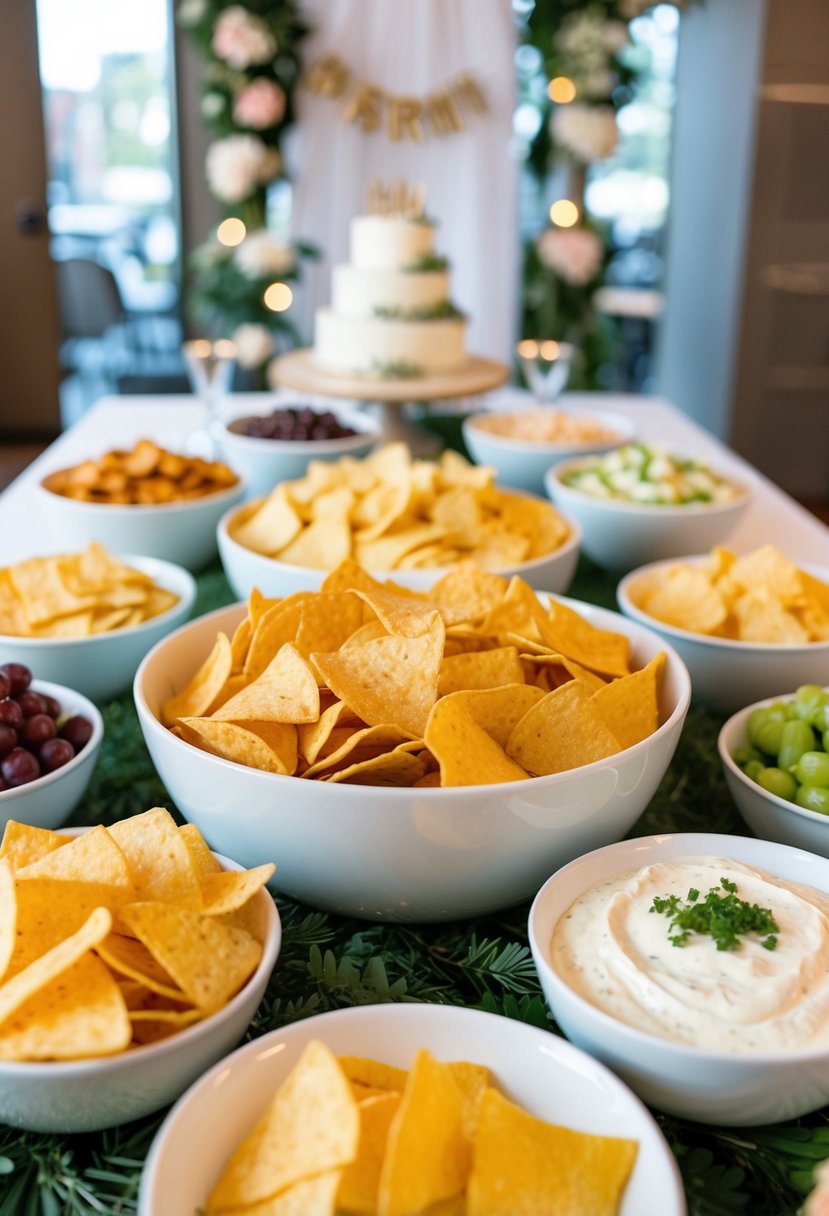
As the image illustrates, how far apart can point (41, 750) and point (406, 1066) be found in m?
0.49

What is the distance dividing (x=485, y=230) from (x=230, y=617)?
3.98 m

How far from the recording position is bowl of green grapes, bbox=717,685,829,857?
3.26 feet

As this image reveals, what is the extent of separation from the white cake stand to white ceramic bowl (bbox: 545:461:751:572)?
2.33 ft

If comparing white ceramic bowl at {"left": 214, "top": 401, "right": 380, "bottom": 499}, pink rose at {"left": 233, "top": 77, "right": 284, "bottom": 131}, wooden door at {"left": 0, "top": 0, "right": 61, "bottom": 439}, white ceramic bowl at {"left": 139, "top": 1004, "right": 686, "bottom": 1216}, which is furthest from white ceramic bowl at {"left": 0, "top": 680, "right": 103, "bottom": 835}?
wooden door at {"left": 0, "top": 0, "right": 61, "bottom": 439}

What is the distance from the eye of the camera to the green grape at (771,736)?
3.54 ft

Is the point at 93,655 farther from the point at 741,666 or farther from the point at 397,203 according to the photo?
the point at 397,203

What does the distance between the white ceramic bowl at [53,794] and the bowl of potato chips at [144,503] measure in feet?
2.26

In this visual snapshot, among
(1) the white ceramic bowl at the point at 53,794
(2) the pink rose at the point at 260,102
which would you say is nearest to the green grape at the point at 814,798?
(1) the white ceramic bowl at the point at 53,794

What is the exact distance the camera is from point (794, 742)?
3.45ft

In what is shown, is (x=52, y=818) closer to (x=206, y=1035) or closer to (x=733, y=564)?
(x=206, y=1035)

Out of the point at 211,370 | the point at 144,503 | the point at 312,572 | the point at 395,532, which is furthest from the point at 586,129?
the point at 312,572

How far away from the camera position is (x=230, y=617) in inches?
49.1

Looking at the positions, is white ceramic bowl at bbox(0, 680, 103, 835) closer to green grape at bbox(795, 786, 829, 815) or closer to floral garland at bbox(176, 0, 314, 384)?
green grape at bbox(795, 786, 829, 815)

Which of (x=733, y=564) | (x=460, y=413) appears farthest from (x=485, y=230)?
(x=733, y=564)
